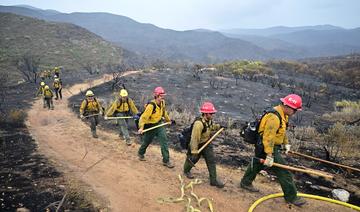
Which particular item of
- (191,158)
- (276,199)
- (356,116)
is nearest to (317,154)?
(276,199)

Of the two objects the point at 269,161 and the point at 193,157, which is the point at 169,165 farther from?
the point at 269,161

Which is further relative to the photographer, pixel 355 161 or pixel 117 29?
pixel 117 29

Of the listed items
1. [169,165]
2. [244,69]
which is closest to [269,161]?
[169,165]

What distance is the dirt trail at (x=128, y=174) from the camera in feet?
18.6

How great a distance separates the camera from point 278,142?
5.60m

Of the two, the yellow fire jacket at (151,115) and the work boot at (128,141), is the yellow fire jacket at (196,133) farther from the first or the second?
the work boot at (128,141)

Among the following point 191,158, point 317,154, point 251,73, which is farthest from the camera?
point 251,73

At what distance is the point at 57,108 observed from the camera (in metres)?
16.5

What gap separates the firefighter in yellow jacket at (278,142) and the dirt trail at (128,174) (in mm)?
389

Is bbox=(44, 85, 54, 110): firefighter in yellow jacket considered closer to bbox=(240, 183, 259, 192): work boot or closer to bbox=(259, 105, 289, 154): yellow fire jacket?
bbox=(240, 183, 259, 192): work boot

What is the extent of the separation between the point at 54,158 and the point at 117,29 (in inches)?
5750

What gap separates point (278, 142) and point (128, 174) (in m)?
3.29

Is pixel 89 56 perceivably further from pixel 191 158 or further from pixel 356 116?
pixel 191 158

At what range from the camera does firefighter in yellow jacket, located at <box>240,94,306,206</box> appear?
532cm
